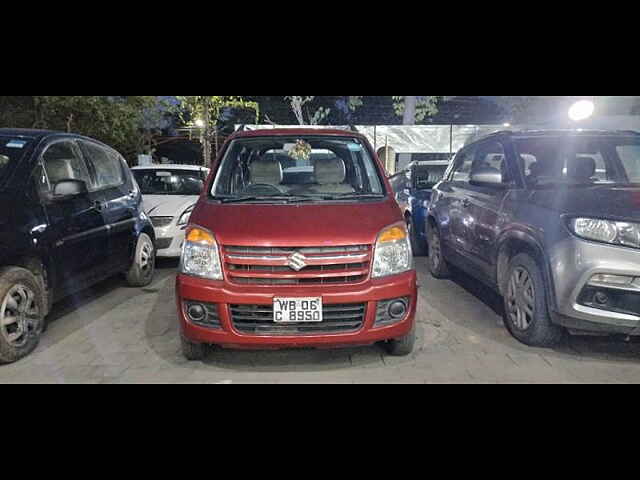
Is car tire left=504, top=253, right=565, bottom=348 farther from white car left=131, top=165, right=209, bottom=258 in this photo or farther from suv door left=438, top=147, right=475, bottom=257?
white car left=131, top=165, right=209, bottom=258

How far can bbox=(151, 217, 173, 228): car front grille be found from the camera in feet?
20.7

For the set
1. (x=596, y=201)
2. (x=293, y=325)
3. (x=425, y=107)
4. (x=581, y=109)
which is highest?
(x=425, y=107)

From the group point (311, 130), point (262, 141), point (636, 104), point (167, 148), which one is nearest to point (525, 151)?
point (311, 130)

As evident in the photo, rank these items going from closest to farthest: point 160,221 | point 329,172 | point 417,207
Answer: point 329,172 < point 160,221 < point 417,207

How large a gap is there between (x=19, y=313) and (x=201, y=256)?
1547 millimetres

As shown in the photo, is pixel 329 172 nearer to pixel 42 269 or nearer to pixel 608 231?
pixel 608 231

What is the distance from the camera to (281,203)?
11.5 feet

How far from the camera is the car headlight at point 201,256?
305cm

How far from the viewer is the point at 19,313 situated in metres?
3.47

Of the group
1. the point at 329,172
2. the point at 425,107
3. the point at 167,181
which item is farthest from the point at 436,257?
the point at 425,107

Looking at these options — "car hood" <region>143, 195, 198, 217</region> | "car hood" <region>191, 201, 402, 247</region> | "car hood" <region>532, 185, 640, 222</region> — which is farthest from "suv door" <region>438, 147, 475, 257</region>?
"car hood" <region>143, 195, 198, 217</region>

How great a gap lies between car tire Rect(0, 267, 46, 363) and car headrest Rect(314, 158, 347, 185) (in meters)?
2.37

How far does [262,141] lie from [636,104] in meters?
14.1

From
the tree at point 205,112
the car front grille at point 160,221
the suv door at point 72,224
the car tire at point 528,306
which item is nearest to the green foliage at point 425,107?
the tree at point 205,112
